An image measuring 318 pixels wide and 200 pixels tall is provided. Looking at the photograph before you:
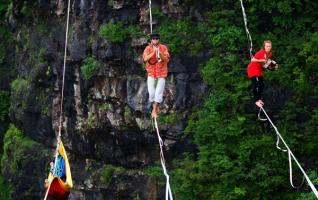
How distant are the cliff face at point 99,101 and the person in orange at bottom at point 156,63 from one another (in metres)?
3.46

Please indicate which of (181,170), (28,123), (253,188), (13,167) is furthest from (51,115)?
(253,188)

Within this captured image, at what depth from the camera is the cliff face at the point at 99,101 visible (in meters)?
16.1

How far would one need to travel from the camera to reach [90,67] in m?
18.0

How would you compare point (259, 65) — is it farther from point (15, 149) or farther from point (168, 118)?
point (15, 149)

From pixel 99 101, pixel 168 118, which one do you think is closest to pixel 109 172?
pixel 99 101

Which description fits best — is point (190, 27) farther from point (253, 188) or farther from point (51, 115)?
point (51, 115)

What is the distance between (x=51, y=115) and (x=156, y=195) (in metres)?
5.92

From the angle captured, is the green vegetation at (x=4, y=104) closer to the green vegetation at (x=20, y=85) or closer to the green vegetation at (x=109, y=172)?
the green vegetation at (x=20, y=85)

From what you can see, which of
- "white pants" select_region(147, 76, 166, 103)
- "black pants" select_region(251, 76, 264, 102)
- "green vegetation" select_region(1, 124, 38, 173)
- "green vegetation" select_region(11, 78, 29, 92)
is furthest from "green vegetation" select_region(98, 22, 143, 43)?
"green vegetation" select_region(1, 124, 38, 173)

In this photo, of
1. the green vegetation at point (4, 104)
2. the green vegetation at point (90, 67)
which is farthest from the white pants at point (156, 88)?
the green vegetation at point (4, 104)

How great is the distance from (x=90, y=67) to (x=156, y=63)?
21.0 ft

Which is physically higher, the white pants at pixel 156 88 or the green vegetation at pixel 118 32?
the green vegetation at pixel 118 32

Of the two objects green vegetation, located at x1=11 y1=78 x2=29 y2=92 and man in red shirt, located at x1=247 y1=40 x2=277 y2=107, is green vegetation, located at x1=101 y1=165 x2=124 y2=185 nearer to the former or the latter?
green vegetation, located at x1=11 y1=78 x2=29 y2=92

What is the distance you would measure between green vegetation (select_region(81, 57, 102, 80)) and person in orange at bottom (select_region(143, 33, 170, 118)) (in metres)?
5.58
